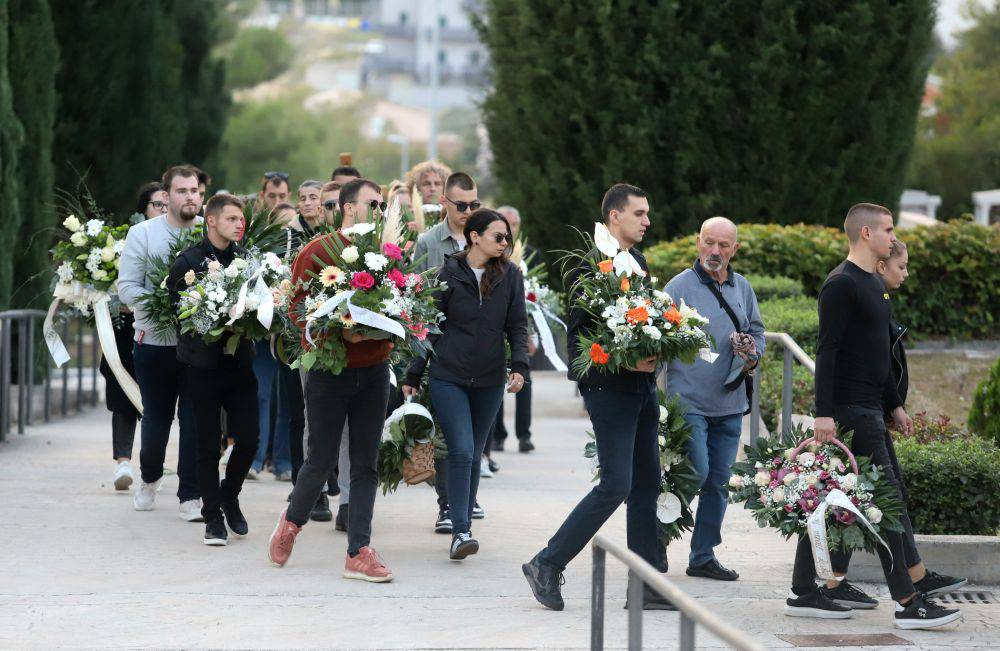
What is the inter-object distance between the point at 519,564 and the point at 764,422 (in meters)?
4.00

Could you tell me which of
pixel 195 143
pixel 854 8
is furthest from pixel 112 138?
pixel 854 8

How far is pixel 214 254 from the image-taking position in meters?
8.14

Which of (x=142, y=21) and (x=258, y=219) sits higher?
(x=142, y=21)

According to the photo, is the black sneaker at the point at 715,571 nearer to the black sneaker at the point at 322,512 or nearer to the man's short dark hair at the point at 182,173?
the black sneaker at the point at 322,512

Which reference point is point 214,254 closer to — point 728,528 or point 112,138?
point 728,528

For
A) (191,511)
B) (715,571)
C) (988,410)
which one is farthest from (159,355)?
(988,410)

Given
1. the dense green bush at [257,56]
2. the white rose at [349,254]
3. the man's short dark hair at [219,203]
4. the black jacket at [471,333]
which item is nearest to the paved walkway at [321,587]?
the black jacket at [471,333]

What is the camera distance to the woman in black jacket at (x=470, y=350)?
761cm

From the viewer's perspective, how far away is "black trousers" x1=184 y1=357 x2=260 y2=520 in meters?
8.05

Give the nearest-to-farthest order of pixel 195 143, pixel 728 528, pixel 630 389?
1. pixel 630 389
2. pixel 728 528
3. pixel 195 143

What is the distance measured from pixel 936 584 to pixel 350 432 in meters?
2.88

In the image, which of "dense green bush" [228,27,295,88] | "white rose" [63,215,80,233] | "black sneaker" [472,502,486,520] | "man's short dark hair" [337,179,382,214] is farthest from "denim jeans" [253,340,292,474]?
"dense green bush" [228,27,295,88]

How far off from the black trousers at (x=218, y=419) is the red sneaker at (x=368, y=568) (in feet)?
3.66

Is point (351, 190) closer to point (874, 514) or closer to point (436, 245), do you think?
point (436, 245)
